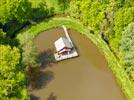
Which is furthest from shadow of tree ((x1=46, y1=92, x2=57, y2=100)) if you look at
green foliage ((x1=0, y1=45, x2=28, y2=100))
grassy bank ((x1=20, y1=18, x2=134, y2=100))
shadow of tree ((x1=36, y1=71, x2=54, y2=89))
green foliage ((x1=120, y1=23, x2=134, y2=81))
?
green foliage ((x1=120, y1=23, x2=134, y2=81))

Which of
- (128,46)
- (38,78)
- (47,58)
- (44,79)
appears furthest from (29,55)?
(128,46)

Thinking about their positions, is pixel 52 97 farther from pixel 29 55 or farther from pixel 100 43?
pixel 100 43

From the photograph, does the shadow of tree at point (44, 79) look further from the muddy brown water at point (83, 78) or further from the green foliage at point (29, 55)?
the green foliage at point (29, 55)

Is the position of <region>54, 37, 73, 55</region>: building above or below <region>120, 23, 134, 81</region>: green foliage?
above

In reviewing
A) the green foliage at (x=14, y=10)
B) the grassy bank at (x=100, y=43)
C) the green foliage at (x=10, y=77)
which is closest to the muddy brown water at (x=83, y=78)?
the grassy bank at (x=100, y=43)

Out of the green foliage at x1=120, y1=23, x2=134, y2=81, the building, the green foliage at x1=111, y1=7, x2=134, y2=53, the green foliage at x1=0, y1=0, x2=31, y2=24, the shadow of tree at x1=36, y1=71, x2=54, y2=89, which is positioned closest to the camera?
the green foliage at x1=120, y1=23, x2=134, y2=81

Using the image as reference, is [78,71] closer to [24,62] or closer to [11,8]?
[24,62]

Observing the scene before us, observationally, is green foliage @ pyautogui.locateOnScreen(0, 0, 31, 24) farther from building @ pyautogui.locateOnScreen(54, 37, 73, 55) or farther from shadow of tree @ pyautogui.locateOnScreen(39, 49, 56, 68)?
building @ pyautogui.locateOnScreen(54, 37, 73, 55)
